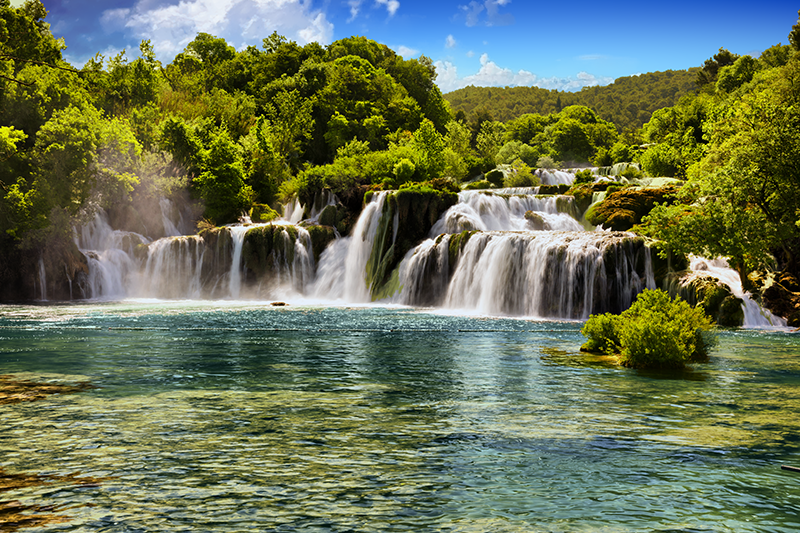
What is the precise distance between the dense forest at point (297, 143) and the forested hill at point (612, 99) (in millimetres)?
55786

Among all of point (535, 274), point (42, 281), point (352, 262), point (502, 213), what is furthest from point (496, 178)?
point (42, 281)

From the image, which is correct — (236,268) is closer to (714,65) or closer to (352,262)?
(352,262)

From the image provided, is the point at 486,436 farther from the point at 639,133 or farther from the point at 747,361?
the point at 639,133

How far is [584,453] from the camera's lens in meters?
7.93

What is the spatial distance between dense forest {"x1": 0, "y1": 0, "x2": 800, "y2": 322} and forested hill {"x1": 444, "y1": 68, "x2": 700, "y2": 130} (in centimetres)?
5579

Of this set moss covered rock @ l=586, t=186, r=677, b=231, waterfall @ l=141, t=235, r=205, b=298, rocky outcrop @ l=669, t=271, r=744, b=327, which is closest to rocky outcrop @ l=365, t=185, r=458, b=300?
moss covered rock @ l=586, t=186, r=677, b=231

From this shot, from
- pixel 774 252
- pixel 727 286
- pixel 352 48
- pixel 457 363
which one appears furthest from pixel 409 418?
pixel 352 48

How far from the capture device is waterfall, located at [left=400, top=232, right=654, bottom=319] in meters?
30.0

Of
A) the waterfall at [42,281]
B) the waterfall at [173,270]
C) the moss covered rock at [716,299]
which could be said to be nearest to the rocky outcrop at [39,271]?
the waterfall at [42,281]

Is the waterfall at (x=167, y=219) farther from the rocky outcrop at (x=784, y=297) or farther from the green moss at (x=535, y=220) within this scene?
the rocky outcrop at (x=784, y=297)

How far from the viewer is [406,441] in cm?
842

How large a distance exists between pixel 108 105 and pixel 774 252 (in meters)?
58.5

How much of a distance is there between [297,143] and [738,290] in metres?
54.8

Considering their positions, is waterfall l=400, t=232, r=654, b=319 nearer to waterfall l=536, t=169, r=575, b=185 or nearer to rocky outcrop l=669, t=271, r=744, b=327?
rocky outcrop l=669, t=271, r=744, b=327
